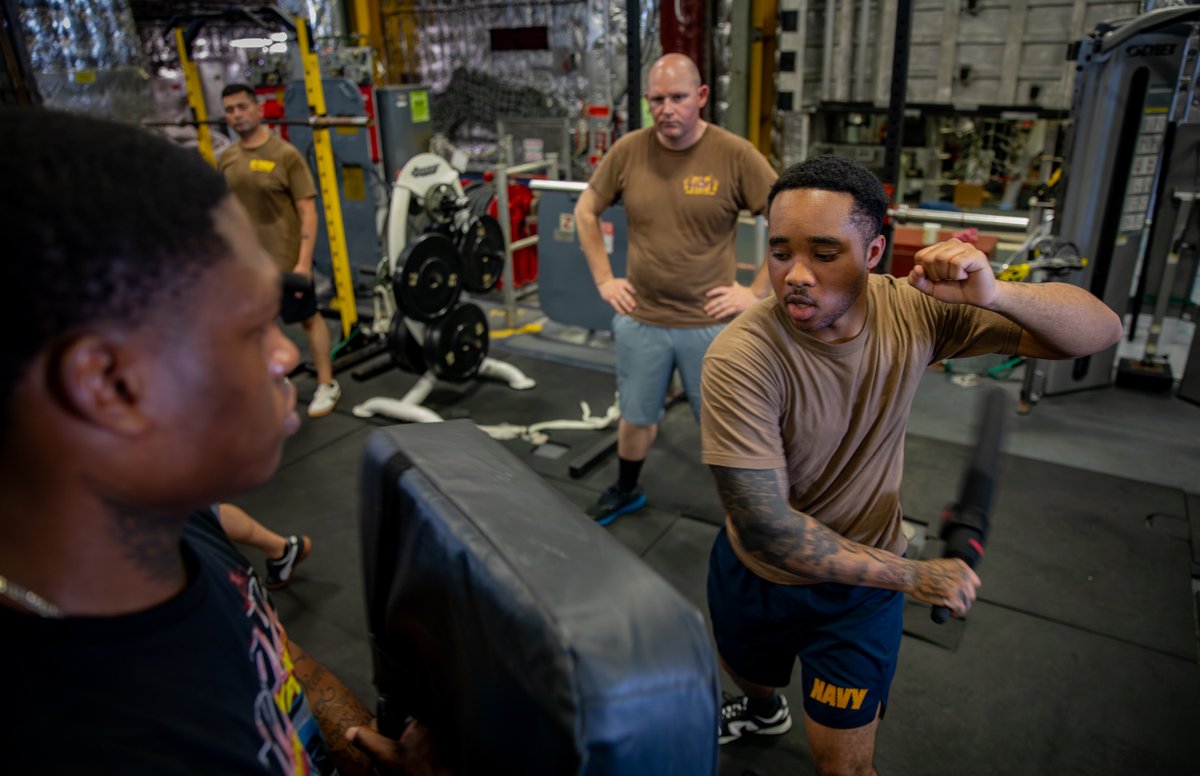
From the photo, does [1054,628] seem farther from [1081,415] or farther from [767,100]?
[767,100]

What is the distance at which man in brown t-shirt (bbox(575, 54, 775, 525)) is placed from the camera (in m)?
2.75

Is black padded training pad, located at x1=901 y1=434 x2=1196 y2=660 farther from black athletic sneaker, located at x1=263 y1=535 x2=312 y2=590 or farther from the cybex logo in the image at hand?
black athletic sneaker, located at x1=263 y1=535 x2=312 y2=590

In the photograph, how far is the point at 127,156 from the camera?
1.78ft

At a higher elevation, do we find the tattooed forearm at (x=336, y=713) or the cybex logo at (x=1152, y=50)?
the cybex logo at (x=1152, y=50)

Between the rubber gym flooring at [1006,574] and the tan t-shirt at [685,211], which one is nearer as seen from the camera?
the rubber gym flooring at [1006,574]

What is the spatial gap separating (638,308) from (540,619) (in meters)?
2.49

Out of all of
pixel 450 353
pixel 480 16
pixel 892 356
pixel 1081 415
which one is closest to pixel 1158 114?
pixel 1081 415

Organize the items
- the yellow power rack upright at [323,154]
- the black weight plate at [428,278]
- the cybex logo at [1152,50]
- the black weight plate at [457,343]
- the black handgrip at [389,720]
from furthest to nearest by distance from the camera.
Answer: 1. the yellow power rack upright at [323,154]
2. the black weight plate at [457,343]
3. the black weight plate at [428,278]
4. the cybex logo at [1152,50]
5. the black handgrip at [389,720]

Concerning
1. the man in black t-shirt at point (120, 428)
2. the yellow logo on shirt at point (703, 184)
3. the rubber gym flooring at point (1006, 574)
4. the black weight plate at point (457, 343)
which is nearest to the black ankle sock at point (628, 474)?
the rubber gym flooring at point (1006, 574)

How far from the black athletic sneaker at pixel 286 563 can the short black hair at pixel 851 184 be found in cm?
218

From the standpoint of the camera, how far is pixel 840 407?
1.47 m

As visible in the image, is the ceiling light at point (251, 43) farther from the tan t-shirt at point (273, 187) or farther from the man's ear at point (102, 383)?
the man's ear at point (102, 383)

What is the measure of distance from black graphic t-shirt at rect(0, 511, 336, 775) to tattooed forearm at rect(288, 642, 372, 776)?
0.27m

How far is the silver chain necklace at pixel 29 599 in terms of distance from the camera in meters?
0.57
